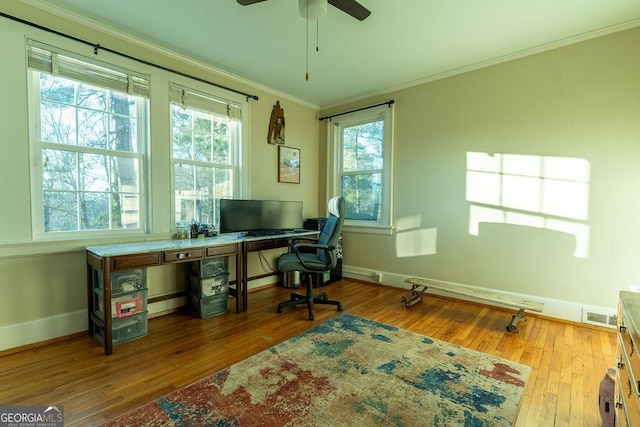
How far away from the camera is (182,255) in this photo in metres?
2.55

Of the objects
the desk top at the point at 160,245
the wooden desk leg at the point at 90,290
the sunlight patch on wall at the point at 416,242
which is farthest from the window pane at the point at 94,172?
the sunlight patch on wall at the point at 416,242

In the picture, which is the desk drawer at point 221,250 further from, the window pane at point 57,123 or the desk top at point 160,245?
the window pane at point 57,123

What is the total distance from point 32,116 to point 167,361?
217 cm

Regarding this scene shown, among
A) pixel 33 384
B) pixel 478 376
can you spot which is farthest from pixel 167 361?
pixel 478 376

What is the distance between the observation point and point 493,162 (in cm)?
311

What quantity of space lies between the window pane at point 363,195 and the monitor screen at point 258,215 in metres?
0.87

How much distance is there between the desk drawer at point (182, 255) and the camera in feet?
8.03

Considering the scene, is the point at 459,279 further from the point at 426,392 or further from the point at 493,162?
the point at 426,392

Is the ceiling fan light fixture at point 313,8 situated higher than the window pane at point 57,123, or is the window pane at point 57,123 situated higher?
the ceiling fan light fixture at point 313,8

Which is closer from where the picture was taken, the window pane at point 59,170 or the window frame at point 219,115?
the window pane at point 59,170

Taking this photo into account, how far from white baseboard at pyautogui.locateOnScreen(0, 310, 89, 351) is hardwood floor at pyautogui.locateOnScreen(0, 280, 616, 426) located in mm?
101

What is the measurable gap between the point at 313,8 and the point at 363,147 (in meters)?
2.46

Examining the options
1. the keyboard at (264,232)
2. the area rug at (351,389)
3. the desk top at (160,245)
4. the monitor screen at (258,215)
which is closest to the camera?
the area rug at (351,389)

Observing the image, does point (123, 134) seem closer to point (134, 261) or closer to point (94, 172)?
point (94, 172)
